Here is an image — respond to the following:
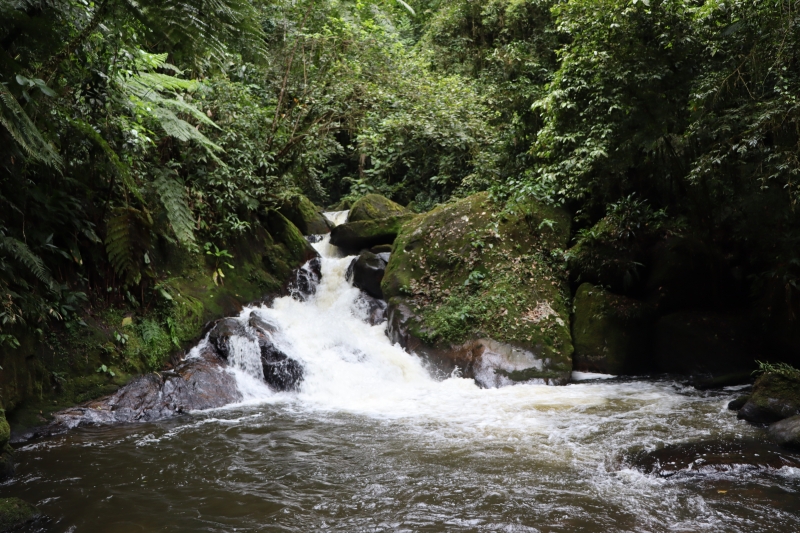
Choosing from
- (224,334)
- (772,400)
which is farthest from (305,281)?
(772,400)

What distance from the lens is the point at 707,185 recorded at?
9.31m

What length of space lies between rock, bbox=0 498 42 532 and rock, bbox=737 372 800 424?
7.35m

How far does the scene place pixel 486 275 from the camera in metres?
11.1

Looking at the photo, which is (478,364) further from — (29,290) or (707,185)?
(29,290)

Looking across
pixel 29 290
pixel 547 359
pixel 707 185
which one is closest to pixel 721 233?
pixel 707 185

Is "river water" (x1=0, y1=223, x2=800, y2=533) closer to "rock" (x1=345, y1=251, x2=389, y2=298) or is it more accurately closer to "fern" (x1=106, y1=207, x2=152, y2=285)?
"fern" (x1=106, y1=207, x2=152, y2=285)

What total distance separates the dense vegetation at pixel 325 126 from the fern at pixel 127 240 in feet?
0.12

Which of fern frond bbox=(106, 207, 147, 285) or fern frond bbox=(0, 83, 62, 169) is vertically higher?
fern frond bbox=(0, 83, 62, 169)

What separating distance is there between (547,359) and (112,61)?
26.0 ft

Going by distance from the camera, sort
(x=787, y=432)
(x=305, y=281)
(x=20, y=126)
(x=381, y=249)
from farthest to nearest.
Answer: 1. (x=381, y=249)
2. (x=305, y=281)
3. (x=787, y=432)
4. (x=20, y=126)

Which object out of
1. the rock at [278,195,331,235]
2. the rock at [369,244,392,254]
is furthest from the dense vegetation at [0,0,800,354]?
the rock at [369,244,392,254]

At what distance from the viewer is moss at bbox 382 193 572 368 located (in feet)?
33.1

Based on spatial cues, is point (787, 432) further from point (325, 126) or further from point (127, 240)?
point (325, 126)

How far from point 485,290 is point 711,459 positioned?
601 cm
